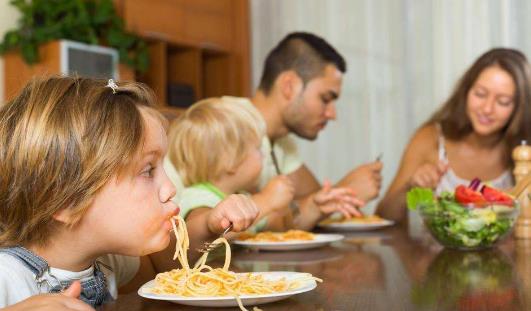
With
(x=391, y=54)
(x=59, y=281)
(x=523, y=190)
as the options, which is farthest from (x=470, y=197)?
(x=391, y=54)

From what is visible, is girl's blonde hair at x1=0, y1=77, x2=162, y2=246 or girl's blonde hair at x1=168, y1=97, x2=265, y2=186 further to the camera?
girl's blonde hair at x1=168, y1=97, x2=265, y2=186

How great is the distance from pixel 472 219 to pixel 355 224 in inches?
23.6

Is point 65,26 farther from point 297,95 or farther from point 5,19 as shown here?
point 297,95

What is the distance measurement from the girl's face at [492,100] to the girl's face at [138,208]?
5.76 feet

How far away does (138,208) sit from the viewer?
94 cm

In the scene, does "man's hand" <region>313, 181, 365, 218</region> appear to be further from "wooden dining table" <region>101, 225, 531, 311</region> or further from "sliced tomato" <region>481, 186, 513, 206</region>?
"sliced tomato" <region>481, 186, 513, 206</region>

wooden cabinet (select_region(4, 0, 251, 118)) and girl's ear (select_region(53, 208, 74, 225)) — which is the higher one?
wooden cabinet (select_region(4, 0, 251, 118))

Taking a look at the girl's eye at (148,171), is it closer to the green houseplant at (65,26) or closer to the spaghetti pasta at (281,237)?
the spaghetti pasta at (281,237)

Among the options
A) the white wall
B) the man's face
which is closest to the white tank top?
the man's face

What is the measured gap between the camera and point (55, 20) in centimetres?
356

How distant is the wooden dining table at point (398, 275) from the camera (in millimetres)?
869

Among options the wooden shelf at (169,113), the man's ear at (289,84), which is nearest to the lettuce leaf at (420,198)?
the wooden shelf at (169,113)

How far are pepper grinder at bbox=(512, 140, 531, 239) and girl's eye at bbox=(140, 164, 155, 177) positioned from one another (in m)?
0.97

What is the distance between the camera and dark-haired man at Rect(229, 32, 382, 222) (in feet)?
9.09
